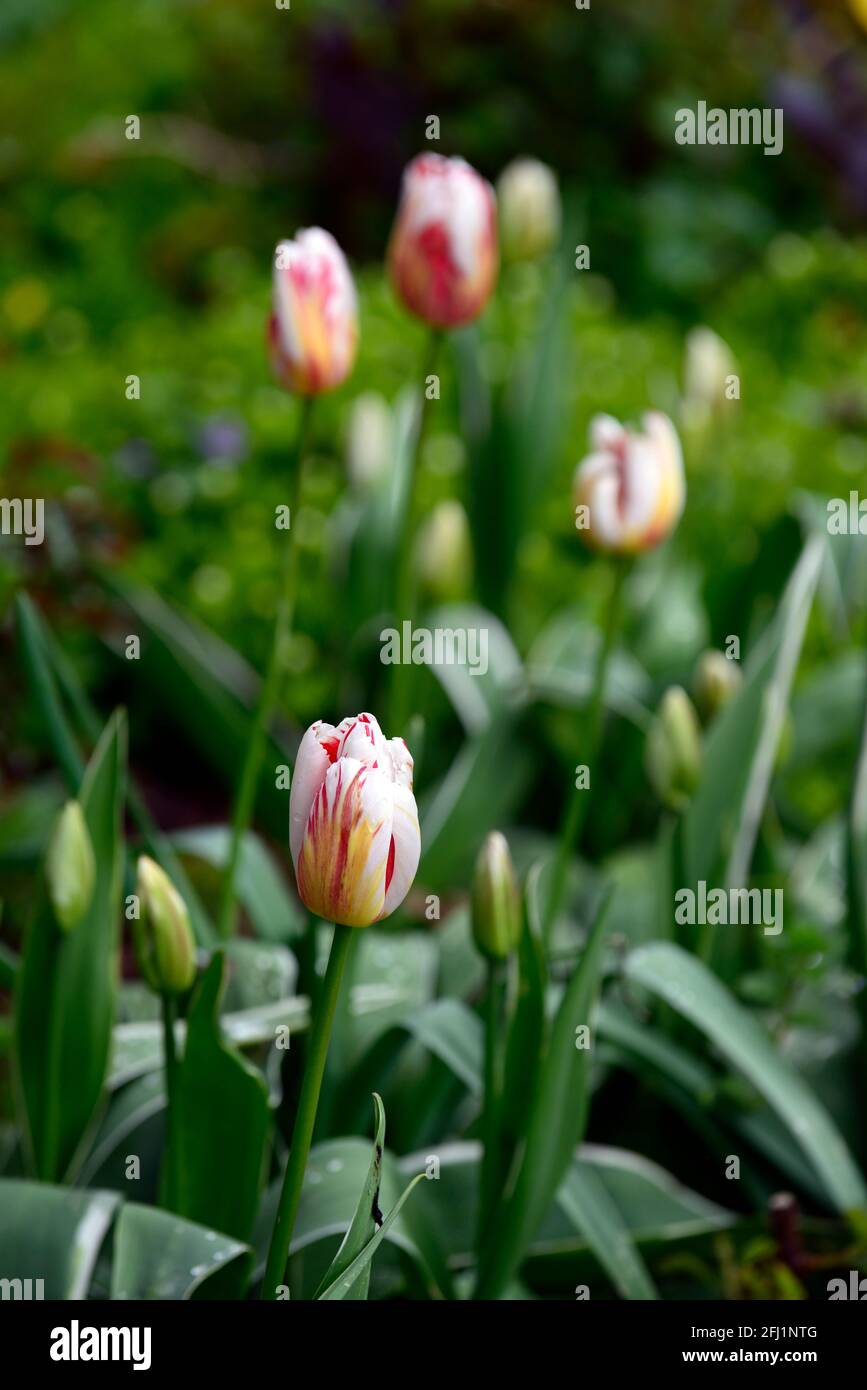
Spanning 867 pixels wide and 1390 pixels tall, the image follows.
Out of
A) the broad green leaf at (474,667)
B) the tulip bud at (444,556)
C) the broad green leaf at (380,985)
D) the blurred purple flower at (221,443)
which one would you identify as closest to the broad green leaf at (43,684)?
Answer: the broad green leaf at (380,985)

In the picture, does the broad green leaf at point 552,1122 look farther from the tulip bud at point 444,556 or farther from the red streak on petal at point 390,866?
the tulip bud at point 444,556

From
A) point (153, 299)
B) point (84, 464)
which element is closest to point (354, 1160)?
point (84, 464)

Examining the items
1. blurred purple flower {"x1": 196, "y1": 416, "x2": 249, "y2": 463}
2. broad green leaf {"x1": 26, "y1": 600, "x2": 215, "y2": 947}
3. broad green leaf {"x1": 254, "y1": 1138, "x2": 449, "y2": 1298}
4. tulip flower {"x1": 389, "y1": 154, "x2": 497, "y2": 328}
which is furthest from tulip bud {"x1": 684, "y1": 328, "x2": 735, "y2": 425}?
broad green leaf {"x1": 254, "y1": 1138, "x2": 449, "y2": 1298}

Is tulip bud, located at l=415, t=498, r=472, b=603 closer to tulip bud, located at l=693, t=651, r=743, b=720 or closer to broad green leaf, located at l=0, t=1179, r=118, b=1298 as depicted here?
tulip bud, located at l=693, t=651, r=743, b=720

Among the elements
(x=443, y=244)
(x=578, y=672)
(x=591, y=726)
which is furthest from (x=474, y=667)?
(x=443, y=244)
